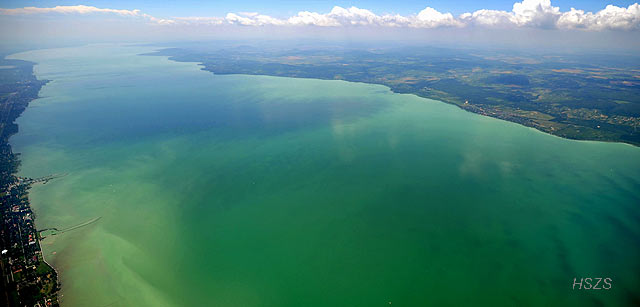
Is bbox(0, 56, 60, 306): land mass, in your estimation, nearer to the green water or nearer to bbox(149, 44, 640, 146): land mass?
the green water

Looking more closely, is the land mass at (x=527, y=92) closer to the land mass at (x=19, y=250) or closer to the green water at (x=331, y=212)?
the green water at (x=331, y=212)

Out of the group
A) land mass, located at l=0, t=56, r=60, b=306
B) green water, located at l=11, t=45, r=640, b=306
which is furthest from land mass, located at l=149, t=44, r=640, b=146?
land mass, located at l=0, t=56, r=60, b=306

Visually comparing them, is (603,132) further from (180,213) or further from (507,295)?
(180,213)

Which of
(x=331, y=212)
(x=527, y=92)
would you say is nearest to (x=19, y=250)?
(x=331, y=212)

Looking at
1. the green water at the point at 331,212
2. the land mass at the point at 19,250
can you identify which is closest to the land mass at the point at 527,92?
the green water at the point at 331,212

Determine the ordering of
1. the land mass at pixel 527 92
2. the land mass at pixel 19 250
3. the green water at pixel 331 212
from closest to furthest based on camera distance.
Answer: the land mass at pixel 19 250 < the green water at pixel 331 212 < the land mass at pixel 527 92

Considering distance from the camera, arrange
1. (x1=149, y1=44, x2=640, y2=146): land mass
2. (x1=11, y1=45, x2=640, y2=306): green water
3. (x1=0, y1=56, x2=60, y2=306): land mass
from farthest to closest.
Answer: (x1=149, y1=44, x2=640, y2=146): land mass, (x1=11, y1=45, x2=640, y2=306): green water, (x1=0, y1=56, x2=60, y2=306): land mass

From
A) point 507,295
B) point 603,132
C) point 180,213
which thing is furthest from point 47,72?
point 603,132

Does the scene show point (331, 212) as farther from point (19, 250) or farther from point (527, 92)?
point (527, 92)
